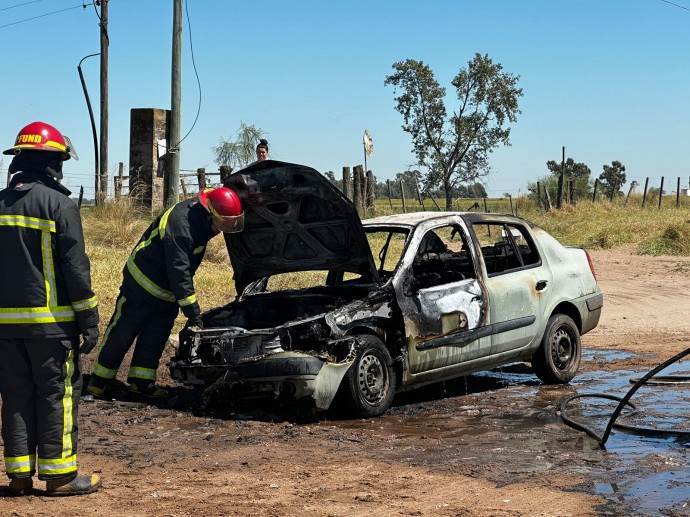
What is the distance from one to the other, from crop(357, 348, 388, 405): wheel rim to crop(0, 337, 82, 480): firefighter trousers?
2.83 m

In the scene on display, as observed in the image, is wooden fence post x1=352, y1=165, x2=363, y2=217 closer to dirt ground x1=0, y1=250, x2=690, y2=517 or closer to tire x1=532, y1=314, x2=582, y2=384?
tire x1=532, y1=314, x2=582, y2=384

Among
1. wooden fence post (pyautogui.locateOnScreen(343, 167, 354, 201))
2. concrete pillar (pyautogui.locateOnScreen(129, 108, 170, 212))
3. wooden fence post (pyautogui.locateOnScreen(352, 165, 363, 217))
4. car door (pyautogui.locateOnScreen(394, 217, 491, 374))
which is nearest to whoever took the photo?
car door (pyautogui.locateOnScreen(394, 217, 491, 374))

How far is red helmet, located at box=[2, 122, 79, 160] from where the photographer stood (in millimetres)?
6145

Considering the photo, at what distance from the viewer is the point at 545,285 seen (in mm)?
9906

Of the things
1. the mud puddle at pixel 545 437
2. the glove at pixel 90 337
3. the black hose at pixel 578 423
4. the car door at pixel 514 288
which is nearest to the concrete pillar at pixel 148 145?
the car door at pixel 514 288

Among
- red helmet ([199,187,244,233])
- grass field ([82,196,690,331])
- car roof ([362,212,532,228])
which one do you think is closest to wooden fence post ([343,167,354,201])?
grass field ([82,196,690,331])

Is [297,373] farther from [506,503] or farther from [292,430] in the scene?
[506,503]

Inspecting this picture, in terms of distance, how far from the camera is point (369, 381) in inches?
331

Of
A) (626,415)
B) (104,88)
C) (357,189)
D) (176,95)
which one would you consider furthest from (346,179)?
(626,415)

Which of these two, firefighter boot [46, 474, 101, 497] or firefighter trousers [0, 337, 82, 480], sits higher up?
firefighter trousers [0, 337, 82, 480]

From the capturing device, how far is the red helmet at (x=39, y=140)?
6.14m

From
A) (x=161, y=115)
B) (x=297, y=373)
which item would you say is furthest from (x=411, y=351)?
(x=161, y=115)

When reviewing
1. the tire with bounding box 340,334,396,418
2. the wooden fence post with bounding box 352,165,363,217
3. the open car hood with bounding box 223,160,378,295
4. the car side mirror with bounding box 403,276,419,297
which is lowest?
the tire with bounding box 340,334,396,418

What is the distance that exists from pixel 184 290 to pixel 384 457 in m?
2.66
